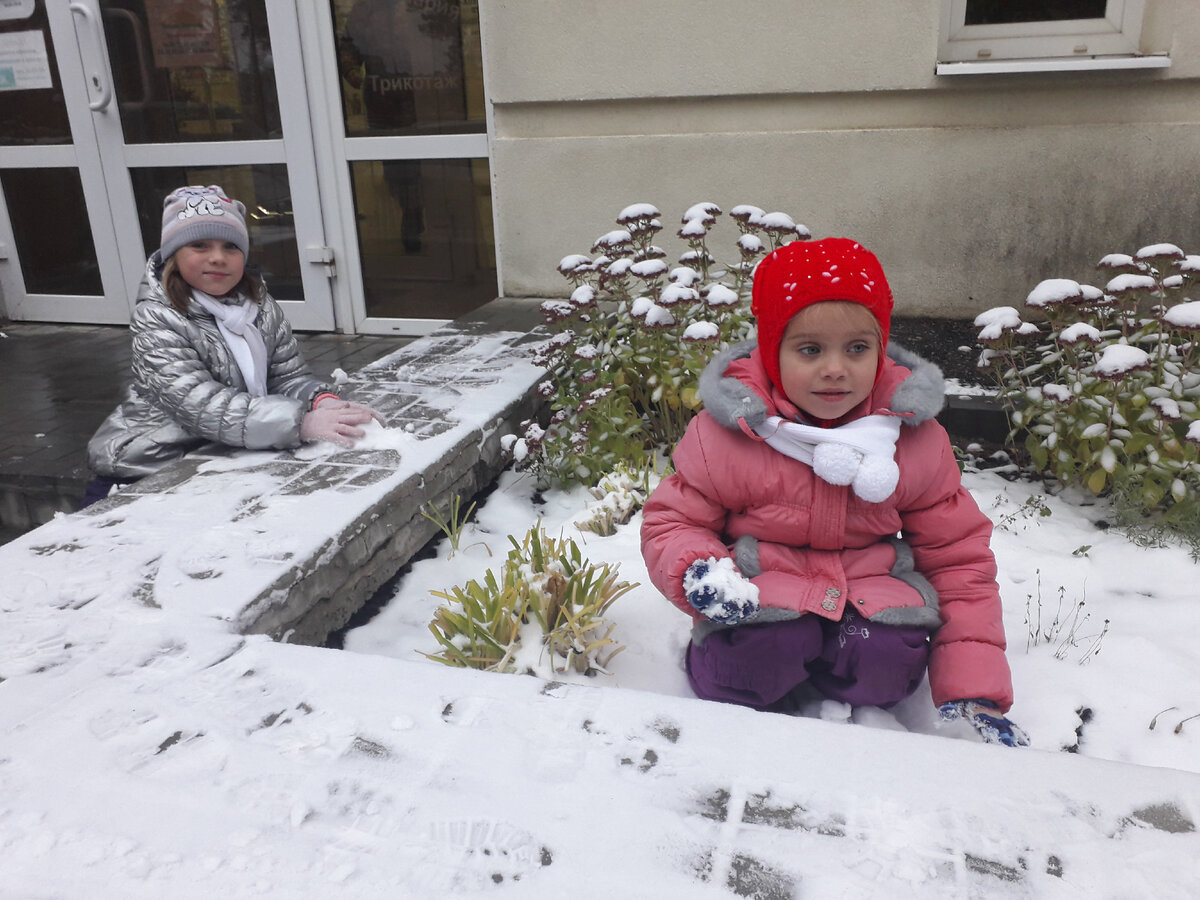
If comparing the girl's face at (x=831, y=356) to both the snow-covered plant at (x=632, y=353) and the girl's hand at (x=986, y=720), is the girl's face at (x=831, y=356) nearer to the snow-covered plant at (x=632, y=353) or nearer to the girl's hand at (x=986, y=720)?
the girl's hand at (x=986, y=720)

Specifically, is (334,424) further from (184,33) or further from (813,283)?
(184,33)

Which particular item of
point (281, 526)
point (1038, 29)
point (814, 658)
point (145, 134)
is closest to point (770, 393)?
point (814, 658)

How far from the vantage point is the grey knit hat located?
8.67 feet

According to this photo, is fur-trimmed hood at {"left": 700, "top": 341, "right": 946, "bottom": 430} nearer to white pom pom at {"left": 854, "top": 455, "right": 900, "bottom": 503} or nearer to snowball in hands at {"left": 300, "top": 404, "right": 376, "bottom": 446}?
white pom pom at {"left": 854, "top": 455, "right": 900, "bottom": 503}

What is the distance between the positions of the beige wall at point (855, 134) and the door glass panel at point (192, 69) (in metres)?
1.49

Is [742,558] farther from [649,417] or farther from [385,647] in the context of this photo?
[649,417]

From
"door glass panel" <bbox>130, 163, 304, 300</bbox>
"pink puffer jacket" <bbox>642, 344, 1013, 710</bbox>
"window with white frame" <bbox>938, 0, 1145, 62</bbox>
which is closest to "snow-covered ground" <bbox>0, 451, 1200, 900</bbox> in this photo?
"pink puffer jacket" <bbox>642, 344, 1013, 710</bbox>

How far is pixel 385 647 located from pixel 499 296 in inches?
121

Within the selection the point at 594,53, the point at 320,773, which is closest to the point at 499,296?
the point at 594,53

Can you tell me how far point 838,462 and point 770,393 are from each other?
0.74 feet

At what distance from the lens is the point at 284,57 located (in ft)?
15.8

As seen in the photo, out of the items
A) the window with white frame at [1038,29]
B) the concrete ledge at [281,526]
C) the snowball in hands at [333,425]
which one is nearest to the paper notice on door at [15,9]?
the concrete ledge at [281,526]

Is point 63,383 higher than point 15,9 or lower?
lower

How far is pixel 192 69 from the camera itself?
5133mm
